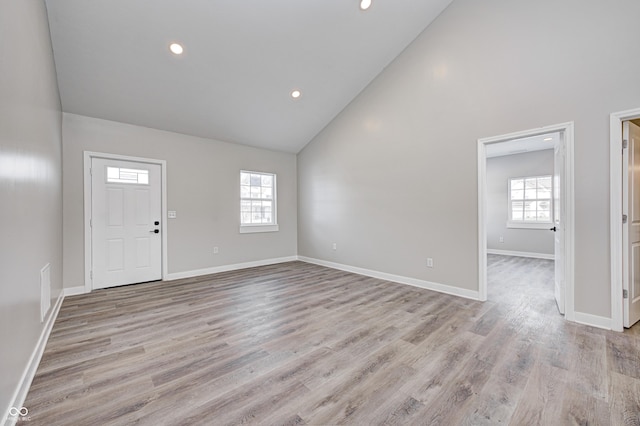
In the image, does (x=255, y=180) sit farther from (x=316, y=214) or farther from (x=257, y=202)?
(x=316, y=214)

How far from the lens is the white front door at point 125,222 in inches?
159

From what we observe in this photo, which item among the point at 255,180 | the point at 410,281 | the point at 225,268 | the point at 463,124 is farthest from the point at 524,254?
the point at 225,268

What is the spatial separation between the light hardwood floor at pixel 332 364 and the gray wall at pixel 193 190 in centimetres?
124

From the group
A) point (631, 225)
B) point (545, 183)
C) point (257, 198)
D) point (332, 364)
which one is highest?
point (545, 183)

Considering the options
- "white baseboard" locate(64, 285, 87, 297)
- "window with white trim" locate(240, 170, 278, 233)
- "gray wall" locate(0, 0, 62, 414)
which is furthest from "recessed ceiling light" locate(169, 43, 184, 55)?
"white baseboard" locate(64, 285, 87, 297)

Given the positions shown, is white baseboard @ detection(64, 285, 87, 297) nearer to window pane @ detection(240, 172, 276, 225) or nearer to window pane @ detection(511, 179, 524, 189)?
window pane @ detection(240, 172, 276, 225)

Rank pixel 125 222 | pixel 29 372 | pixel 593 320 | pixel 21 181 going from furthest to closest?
pixel 125 222 < pixel 593 320 < pixel 29 372 < pixel 21 181

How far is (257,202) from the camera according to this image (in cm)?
588

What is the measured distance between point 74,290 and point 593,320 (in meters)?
6.34

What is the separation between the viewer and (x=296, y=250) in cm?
649

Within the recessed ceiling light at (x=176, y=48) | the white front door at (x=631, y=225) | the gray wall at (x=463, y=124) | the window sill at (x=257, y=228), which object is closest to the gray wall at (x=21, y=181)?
the recessed ceiling light at (x=176, y=48)

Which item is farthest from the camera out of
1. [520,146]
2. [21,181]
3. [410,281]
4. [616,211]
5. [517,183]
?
[517,183]

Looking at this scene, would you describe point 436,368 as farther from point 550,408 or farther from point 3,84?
point 3,84

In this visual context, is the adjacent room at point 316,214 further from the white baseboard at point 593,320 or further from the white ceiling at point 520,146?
the white ceiling at point 520,146
